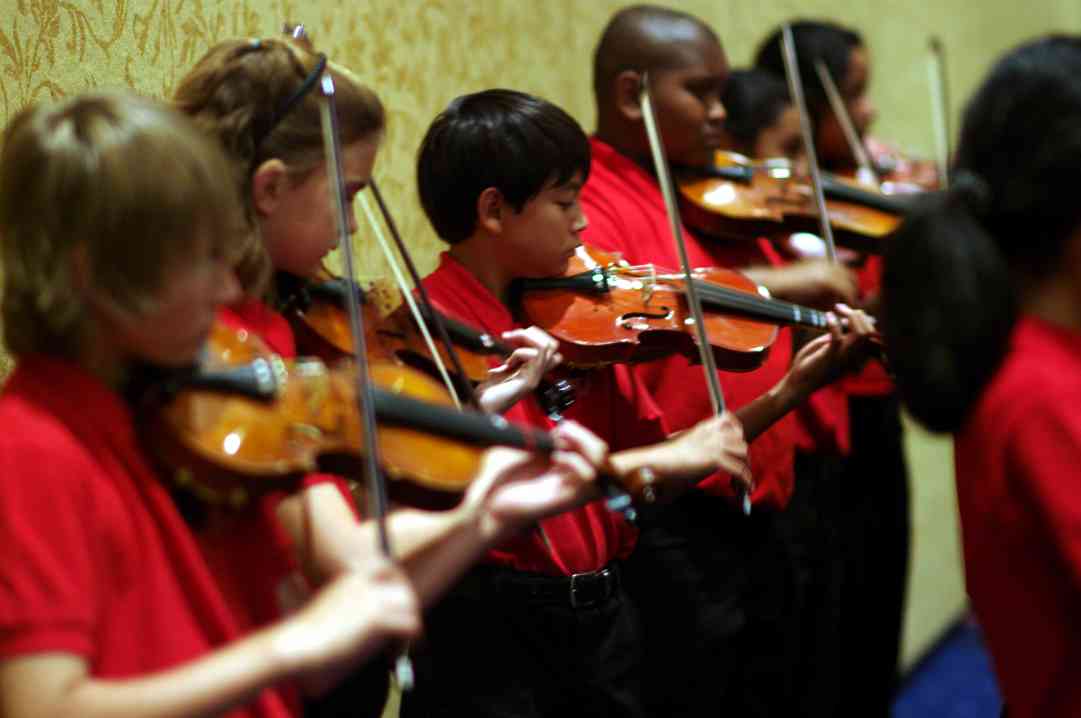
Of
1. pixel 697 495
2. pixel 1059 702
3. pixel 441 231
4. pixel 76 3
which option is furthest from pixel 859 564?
pixel 76 3

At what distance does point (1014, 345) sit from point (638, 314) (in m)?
0.60

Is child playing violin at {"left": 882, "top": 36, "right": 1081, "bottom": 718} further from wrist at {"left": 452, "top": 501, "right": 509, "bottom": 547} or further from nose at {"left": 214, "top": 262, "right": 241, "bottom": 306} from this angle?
nose at {"left": 214, "top": 262, "right": 241, "bottom": 306}

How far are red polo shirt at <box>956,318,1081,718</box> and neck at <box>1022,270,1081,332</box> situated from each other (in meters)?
0.01

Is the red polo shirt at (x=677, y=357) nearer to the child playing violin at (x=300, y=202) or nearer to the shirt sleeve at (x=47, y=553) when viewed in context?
the child playing violin at (x=300, y=202)

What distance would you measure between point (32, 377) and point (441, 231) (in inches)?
29.2

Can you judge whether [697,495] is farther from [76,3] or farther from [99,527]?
[99,527]

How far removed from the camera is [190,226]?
35.1 inches

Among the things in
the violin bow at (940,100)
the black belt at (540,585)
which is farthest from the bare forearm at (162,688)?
the violin bow at (940,100)

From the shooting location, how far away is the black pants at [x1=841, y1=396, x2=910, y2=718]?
2.54 meters

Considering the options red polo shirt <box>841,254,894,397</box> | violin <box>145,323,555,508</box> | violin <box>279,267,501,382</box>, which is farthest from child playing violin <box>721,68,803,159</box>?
violin <box>145,323,555,508</box>

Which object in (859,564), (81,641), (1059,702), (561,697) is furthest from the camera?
(859,564)

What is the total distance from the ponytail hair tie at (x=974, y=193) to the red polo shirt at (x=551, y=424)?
577mm

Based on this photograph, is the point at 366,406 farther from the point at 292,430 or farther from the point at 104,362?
the point at 104,362

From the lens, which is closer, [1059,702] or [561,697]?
[1059,702]
